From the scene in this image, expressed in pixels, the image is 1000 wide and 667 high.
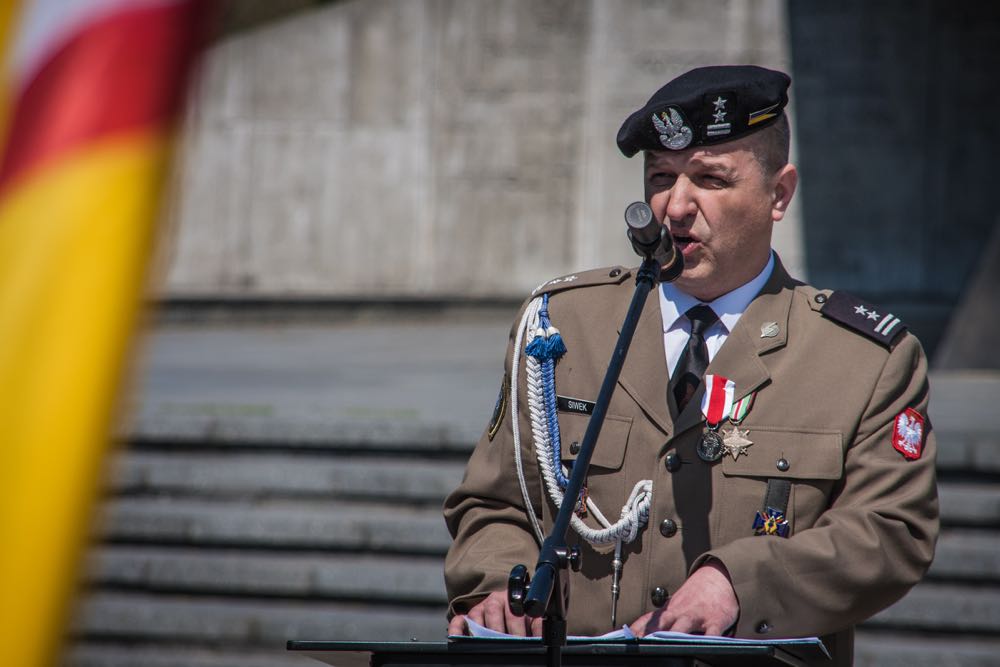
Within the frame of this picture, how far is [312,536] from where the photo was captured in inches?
206

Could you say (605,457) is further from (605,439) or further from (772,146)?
(772,146)

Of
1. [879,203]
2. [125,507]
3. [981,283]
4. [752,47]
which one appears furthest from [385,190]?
[125,507]

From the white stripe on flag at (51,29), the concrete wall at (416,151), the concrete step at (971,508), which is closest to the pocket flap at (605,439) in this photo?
the white stripe on flag at (51,29)

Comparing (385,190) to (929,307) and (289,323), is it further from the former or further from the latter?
(929,307)

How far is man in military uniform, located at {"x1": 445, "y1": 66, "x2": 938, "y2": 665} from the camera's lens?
2002mm

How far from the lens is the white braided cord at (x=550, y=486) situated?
217 centimetres

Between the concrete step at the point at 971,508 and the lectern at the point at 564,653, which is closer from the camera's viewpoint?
the lectern at the point at 564,653

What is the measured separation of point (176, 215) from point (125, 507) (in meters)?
4.98

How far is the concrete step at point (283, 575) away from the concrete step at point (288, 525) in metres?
0.06

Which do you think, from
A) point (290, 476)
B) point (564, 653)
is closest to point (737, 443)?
point (564, 653)

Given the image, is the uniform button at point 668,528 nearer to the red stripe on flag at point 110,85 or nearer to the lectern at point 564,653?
the lectern at point 564,653

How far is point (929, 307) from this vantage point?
11.2 m

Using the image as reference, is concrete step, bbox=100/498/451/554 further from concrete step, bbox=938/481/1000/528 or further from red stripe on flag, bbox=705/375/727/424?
red stripe on flag, bbox=705/375/727/424

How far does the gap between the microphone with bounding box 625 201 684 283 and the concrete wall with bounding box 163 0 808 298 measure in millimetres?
9462
